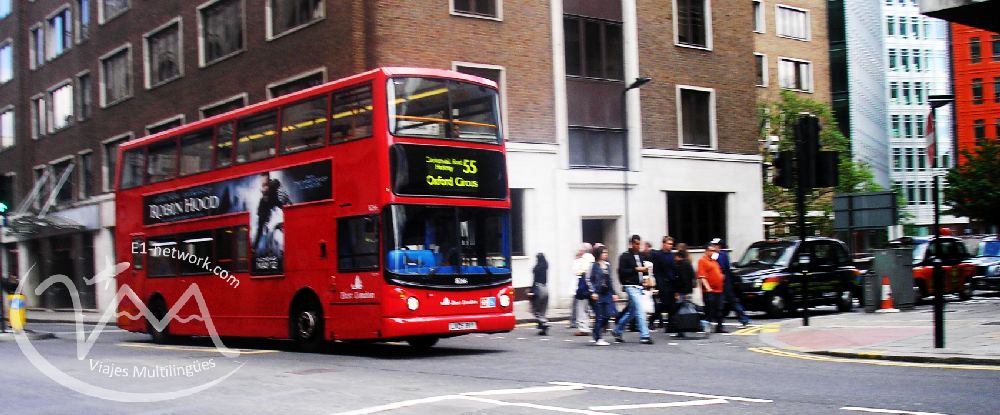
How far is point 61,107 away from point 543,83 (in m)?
26.8

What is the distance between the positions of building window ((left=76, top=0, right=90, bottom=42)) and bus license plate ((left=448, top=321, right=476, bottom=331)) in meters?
34.4

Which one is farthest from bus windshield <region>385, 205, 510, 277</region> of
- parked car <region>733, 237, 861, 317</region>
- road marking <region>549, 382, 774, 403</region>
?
parked car <region>733, 237, 861, 317</region>

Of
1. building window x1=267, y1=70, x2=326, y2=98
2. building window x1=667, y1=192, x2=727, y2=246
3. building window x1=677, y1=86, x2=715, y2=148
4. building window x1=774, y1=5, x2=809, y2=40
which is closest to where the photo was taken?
building window x1=267, y1=70, x2=326, y2=98

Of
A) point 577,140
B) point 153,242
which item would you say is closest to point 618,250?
point 577,140

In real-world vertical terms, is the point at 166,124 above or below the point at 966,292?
above

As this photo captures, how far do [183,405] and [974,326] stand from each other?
467 inches

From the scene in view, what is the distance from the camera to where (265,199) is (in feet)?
53.8

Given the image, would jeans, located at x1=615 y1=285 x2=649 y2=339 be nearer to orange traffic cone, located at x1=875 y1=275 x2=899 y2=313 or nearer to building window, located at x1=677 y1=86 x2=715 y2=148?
orange traffic cone, located at x1=875 y1=275 x2=899 y2=313

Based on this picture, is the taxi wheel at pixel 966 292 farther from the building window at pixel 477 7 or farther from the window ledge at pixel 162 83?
the window ledge at pixel 162 83

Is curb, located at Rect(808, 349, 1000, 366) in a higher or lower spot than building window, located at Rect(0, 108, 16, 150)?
lower

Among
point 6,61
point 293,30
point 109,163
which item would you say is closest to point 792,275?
point 293,30

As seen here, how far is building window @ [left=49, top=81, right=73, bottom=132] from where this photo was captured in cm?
4475

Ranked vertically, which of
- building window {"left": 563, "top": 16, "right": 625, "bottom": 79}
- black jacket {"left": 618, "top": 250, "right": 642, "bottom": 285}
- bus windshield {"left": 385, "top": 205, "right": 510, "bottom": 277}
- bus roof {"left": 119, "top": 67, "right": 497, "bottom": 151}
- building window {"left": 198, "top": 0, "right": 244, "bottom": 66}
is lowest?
black jacket {"left": 618, "top": 250, "right": 642, "bottom": 285}

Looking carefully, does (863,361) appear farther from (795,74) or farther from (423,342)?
(795,74)
